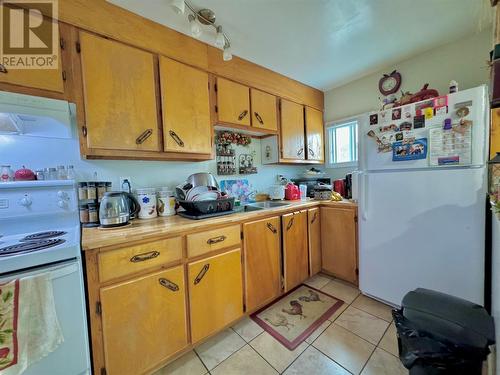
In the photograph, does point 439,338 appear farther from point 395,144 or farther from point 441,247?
point 395,144

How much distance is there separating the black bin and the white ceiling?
1.84 meters

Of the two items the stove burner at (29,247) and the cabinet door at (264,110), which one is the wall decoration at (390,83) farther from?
the stove burner at (29,247)

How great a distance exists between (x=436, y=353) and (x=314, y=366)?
0.67m

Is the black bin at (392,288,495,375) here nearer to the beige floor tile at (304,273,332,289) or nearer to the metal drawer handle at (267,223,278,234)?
the metal drawer handle at (267,223,278,234)

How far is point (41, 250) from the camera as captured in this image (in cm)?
82

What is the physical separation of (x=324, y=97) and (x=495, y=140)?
6.36ft

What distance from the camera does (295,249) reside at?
1890mm

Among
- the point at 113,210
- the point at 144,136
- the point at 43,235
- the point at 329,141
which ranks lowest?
the point at 43,235

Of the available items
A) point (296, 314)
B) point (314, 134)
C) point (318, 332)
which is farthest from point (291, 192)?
point (318, 332)

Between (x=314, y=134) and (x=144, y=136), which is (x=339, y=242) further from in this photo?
(x=144, y=136)

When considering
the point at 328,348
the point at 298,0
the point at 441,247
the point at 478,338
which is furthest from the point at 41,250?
the point at 441,247

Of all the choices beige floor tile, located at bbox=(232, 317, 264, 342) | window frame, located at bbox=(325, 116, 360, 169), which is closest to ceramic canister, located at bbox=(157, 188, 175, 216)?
beige floor tile, located at bbox=(232, 317, 264, 342)

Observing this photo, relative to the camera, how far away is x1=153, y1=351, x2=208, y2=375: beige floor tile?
1.19 m

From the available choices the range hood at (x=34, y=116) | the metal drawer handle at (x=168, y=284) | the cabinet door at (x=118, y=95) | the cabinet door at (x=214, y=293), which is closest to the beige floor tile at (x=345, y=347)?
the cabinet door at (x=214, y=293)
